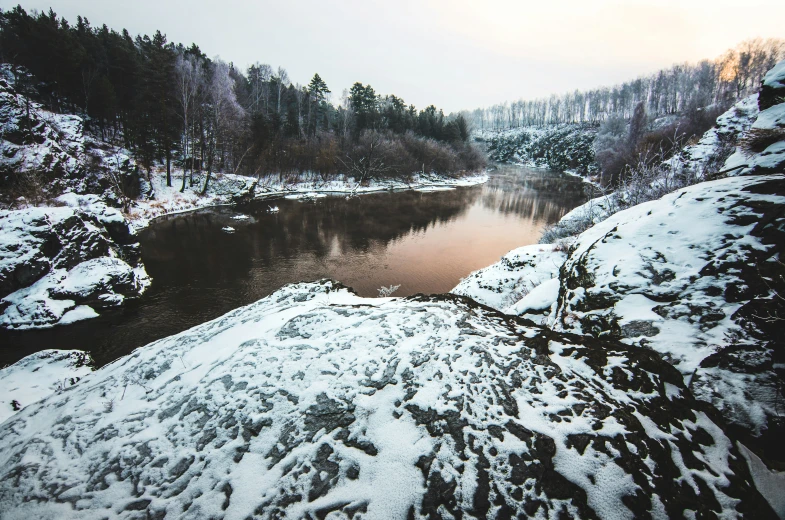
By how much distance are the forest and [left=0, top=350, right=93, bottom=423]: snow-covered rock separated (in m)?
17.5

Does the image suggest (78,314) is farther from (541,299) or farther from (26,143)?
(26,143)

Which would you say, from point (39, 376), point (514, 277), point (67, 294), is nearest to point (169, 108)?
point (67, 294)

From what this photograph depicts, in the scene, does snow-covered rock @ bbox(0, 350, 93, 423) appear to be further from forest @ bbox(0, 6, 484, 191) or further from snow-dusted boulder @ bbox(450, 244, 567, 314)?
forest @ bbox(0, 6, 484, 191)

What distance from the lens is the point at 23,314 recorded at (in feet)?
34.1

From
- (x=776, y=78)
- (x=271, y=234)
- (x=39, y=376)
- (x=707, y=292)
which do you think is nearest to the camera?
(x=707, y=292)

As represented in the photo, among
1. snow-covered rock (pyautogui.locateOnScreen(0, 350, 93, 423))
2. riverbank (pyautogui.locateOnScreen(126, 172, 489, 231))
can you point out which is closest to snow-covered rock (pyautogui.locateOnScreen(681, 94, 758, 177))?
snow-covered rock (pyautogui.locateOnScreen(0, 350, 93, 423))

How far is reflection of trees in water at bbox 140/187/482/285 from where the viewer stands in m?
16.5

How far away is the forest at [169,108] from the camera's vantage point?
3095 cm

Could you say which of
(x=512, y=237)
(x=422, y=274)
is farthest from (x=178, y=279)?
(x=512, y=237)

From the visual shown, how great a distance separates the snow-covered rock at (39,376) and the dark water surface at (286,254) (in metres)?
0.71

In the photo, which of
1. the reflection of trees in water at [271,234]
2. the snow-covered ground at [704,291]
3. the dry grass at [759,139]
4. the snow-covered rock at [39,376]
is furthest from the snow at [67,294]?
the dry grass at [759,139]

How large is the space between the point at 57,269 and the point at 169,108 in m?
26.6

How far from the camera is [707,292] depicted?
4.13m

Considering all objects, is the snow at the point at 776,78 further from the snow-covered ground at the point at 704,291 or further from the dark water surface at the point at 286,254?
the dark water surface at the point at 286,254
